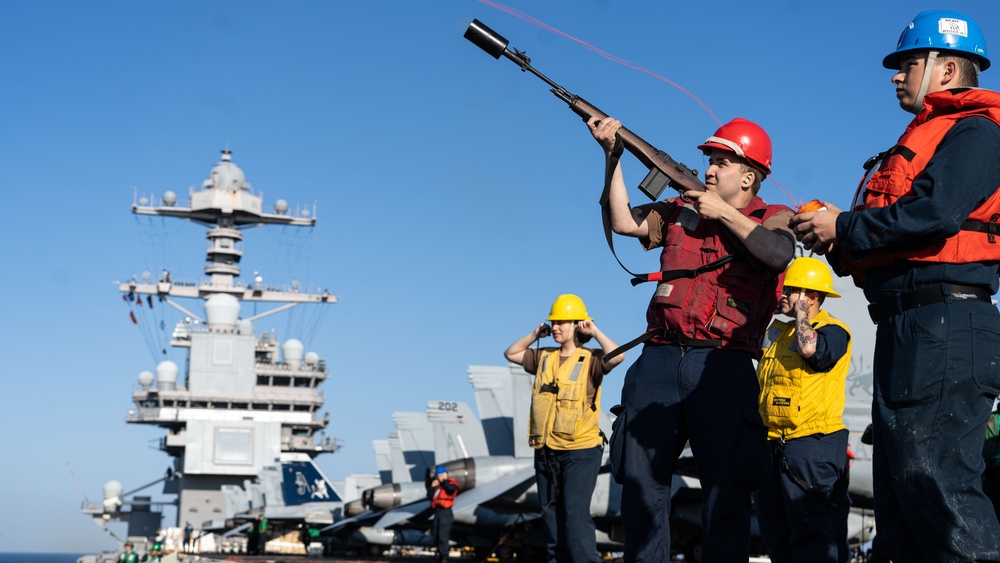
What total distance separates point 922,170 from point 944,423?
84 cm

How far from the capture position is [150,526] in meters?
57.0

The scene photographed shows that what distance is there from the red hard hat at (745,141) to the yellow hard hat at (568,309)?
3430mm

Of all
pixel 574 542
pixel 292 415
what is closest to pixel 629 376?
pixel 574 542

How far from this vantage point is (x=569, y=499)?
7.34 metres

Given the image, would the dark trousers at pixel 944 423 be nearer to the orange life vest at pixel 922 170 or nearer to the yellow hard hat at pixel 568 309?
the orange life vest at pixel 922 170

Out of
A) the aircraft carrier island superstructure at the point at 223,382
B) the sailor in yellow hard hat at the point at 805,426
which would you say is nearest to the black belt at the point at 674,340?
the sailor in yellow hard hat at the point at 805,426

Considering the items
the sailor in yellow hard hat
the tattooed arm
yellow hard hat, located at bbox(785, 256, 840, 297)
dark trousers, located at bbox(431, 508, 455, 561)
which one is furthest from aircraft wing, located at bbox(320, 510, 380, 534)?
the tattooed arm

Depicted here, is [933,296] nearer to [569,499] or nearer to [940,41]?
[940,41]

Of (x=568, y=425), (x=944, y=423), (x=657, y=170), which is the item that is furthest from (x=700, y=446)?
(x=568, y=425)

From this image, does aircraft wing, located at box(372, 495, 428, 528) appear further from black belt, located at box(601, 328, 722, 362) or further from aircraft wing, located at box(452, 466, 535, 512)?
black belt, located at box(601, 328, 722, 362)

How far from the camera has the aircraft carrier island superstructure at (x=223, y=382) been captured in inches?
2021

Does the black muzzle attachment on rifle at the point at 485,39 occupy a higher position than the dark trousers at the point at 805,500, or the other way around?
the black muzzle attachment on rifle at the point at 485,39

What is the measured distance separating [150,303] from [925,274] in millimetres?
58636

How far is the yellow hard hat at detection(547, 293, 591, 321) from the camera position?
833 cm
